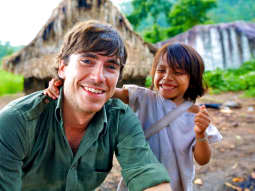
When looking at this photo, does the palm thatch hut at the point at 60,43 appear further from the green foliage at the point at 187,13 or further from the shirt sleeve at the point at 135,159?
the green foliage at the point at 187,13

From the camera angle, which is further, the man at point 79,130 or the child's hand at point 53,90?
the child's hand at point 53,90

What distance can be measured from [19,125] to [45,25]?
3.35 metres

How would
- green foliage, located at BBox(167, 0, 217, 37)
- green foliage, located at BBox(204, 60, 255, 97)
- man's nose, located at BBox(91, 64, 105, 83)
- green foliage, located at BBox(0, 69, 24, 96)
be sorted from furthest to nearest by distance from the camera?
green foliage, located at BBox(167, 0, 217, 37) < green foliage, located at BBox(204, 60, 255, 97) < green foliage, located at BBox(0, 69, 24, 96) < man's nose, located at BBox(91, 64, 105, 83)

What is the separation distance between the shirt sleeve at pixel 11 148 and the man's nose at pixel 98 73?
44cm

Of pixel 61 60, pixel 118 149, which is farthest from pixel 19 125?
pixel 118 149

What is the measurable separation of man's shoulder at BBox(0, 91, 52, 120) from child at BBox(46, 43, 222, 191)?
58 cm

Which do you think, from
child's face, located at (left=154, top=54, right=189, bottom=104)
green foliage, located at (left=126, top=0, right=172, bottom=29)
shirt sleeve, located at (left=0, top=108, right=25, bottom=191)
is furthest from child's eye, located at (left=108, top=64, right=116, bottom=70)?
green foliage, located at (left=126, top=0, right=172, bottom=29)

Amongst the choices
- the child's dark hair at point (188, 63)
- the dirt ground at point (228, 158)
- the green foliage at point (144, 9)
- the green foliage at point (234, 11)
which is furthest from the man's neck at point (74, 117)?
the green foliage at point (234, 11)

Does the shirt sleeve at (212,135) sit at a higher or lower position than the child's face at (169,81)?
lower

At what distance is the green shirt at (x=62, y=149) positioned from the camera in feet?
3.77

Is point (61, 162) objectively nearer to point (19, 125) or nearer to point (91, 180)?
point (91, 180)

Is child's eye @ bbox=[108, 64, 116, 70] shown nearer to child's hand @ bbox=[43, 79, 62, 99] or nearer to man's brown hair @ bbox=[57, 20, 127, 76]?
man's brown hair @ bbox=[57, 20, 127, 76]

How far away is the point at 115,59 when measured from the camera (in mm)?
1314

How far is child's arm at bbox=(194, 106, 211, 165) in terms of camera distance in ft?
4.62
